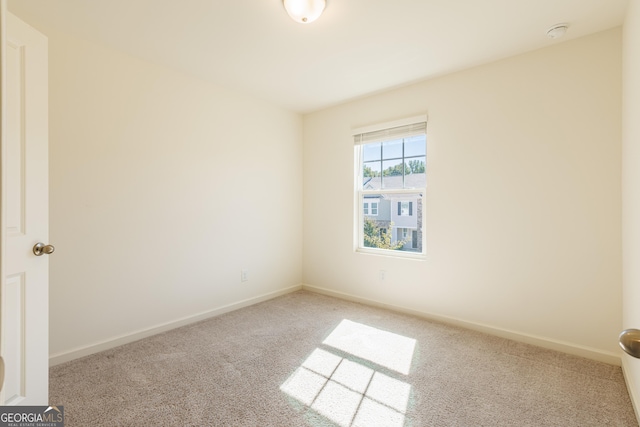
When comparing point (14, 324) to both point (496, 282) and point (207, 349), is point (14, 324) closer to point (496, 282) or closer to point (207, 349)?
point (207, 349)

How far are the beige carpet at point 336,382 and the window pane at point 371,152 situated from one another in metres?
1.93

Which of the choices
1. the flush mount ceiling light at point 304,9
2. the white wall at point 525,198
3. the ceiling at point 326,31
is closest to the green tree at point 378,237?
the white wall at point 525,198

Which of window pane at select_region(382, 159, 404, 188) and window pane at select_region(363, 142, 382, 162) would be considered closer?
window pane at select_region(382, 159, 404, 188)

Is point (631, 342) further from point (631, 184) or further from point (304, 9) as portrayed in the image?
point (304, 9)

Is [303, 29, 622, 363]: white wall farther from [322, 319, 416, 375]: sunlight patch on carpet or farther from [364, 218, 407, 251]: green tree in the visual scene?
[322, 319, 416, 375]: sunlight patch on carpet

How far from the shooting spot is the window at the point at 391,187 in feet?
10.6

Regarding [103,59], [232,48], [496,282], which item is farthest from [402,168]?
[103,59]

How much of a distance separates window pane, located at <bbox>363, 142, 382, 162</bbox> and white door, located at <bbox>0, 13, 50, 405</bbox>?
291 centimetres

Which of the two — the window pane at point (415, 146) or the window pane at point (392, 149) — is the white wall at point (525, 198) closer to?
the window pane at point (415, 146)

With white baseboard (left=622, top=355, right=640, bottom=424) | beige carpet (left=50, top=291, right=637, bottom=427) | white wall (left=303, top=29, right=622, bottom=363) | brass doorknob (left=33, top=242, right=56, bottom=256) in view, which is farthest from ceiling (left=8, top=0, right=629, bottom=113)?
beige carpet (left=50, top=291, right=637, bottom=427)

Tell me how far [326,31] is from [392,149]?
1.56m

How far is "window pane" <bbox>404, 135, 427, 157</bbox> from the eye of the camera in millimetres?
3158

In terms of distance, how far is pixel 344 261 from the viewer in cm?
377

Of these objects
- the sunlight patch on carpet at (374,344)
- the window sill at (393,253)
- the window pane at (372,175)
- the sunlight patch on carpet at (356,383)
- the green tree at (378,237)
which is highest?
the window pane at (372,175)
